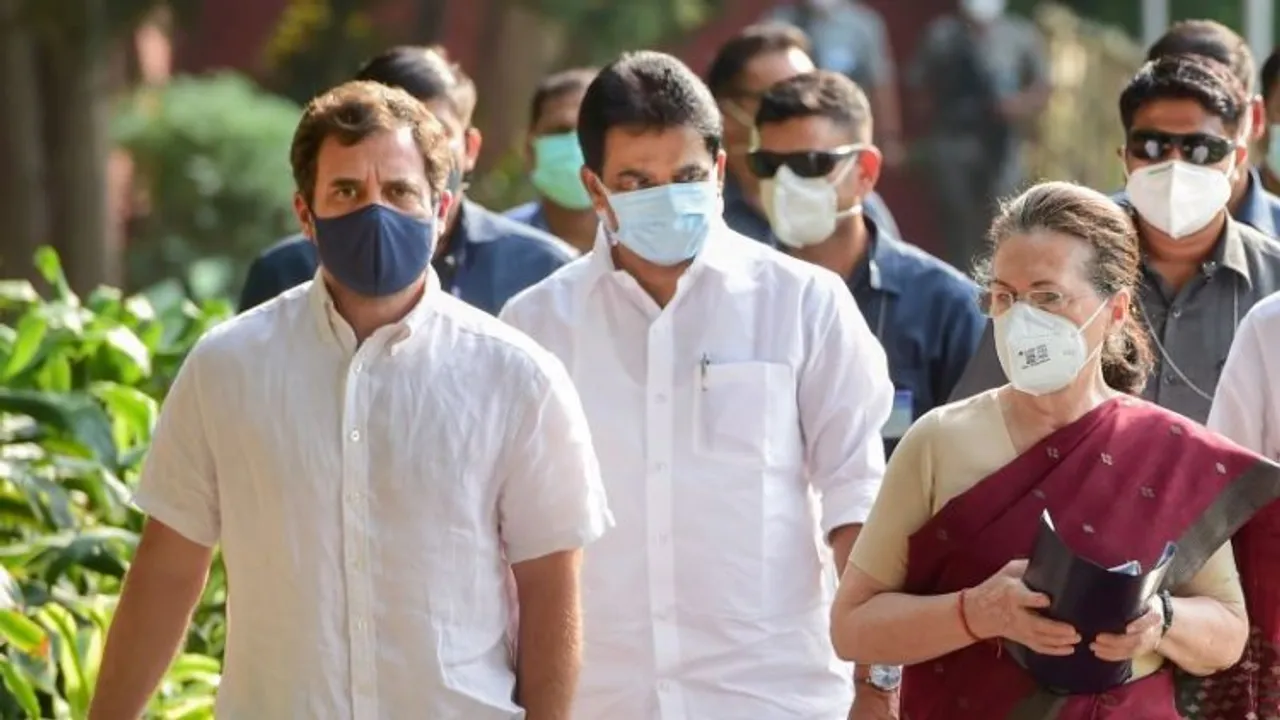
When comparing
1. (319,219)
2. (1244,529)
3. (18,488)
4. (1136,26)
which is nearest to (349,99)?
(319,219)

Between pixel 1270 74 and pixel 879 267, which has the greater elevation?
pixel 1270 74

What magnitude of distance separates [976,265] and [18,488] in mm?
2844

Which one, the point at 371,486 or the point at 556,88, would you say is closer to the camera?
the point at 371,486

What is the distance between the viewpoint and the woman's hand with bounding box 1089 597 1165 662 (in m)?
4.71

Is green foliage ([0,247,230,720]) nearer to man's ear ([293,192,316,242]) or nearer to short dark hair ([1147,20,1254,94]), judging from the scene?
man's ear ([293,192,316,242])

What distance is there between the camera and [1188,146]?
6.75 metres

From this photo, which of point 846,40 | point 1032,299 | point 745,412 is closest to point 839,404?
point 745,412

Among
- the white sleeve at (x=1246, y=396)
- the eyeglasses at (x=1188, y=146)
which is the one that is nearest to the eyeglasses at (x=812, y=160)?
the eyeglasses at (x=1188, y=146)

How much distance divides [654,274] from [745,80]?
111 inches

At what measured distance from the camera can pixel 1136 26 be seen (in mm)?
24406

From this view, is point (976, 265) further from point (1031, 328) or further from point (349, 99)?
point (349, 99)

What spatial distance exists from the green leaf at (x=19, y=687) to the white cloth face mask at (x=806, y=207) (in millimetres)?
1890

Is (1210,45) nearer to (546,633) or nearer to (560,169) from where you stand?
(560,169)

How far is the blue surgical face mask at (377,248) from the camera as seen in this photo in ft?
16.9
